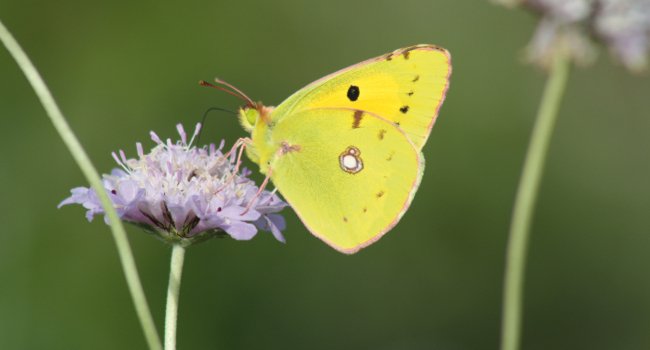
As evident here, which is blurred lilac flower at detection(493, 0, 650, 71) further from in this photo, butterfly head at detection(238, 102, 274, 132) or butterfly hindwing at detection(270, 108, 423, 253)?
butterfly head at detection(238, 102, 274, 132)

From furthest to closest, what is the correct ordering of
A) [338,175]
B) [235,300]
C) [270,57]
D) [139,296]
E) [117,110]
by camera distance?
[270,57]
[117,110]
[235,300]
[338,175]
[139,296]

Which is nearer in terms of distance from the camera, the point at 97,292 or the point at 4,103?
the point at 97,292

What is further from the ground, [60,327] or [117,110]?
[117,110]

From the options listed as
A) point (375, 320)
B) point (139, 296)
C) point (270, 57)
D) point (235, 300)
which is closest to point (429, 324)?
point (375, 320)

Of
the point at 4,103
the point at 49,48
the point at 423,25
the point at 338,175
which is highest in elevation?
the point at 423,25

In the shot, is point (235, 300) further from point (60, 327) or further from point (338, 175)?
point (338, 175)

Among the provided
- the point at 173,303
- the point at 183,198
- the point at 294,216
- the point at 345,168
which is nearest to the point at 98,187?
the point at 173,303

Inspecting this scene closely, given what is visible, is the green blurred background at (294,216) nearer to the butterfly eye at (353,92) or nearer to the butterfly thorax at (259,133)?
the butterfly thorax at (259,133)
